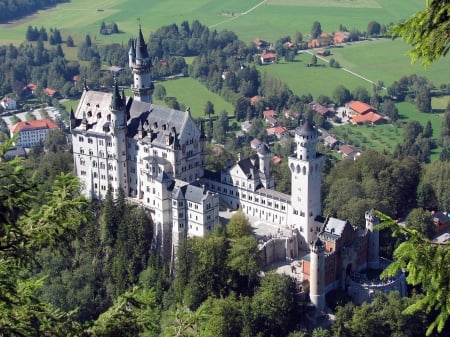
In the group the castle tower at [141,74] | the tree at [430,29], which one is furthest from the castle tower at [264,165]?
the tree at [430,29]

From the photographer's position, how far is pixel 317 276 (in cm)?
6681

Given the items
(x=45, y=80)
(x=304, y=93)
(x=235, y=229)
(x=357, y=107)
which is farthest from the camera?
(x=45, y=80)

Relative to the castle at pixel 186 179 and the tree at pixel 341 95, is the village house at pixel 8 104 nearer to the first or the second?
the tree at pixel 341 95

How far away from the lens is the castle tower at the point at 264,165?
7688cm

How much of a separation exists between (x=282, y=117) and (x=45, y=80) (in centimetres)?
5454

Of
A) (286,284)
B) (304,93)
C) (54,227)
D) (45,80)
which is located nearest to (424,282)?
(54,227)

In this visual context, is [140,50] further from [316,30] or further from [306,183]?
[316,30]

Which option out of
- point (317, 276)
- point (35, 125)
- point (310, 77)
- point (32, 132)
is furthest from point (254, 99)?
point (317, 276)

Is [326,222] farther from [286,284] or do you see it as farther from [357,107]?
[357,107]

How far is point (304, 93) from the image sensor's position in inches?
6029

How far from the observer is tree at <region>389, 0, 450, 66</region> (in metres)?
15.3

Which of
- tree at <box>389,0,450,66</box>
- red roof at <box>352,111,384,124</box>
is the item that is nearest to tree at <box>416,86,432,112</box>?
red roof at <box>352,111,384,124</box>

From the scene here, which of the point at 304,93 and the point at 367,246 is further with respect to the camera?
the point at 304,93

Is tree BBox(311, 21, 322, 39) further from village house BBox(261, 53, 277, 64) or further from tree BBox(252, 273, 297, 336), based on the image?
tree BBox(252, 273, 297, 336)
